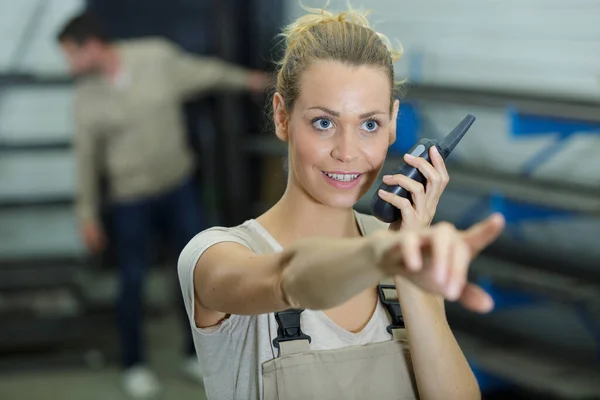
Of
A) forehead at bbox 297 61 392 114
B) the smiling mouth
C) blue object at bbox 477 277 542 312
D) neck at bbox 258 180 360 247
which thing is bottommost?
blue object at bbox 477 277 542 312

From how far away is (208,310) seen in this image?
4.53ft

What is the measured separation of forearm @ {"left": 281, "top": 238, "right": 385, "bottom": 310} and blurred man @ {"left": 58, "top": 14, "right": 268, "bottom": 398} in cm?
331

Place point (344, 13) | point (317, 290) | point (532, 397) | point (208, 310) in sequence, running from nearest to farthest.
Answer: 1. point (317, 290)
2. point (208, 310)
3. point (344, 13)
4. point (532, 397)

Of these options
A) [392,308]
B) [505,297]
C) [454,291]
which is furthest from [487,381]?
[454,291]

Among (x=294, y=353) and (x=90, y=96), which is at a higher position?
(x=294, y=353)

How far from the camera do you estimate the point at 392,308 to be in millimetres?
Answer: 1483

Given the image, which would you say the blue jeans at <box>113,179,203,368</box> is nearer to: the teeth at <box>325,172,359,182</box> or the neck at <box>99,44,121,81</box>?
the neck at <box>99,44,121,81</box>

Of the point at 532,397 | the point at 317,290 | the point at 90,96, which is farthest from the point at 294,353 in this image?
the point at 90,96

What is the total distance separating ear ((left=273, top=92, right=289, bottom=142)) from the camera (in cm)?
153

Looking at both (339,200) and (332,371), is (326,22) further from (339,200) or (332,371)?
(332,371)

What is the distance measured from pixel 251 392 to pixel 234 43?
4144mm

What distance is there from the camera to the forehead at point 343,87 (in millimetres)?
1414

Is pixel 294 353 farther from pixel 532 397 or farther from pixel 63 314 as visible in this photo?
pixel 63 314

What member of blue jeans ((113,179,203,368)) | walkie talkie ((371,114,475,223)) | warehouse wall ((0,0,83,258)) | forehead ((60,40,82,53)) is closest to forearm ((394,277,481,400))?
walkie talkie ((371,114,475,223))
